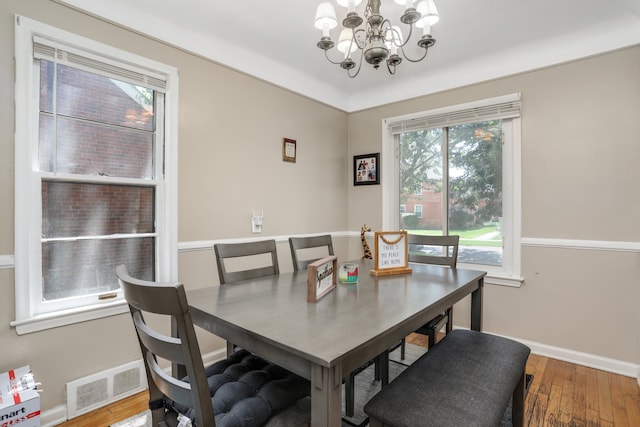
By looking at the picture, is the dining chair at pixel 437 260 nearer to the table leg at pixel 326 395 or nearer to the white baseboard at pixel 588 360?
the white baseboard at pixel 588 360

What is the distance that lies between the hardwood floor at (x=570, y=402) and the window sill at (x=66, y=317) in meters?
0.54

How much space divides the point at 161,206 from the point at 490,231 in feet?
8.97

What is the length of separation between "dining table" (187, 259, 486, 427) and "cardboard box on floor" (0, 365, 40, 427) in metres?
0.94

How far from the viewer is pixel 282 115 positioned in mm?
2996

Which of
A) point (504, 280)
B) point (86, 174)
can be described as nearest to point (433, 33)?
point (504, 280)

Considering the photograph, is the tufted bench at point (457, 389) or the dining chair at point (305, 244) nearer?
the tufted bench at point (457, 389)

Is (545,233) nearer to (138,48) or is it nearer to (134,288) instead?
(134,288)

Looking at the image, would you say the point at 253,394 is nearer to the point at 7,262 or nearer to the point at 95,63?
the point at 7,262

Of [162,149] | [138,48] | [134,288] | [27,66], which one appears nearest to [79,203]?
[162,149]

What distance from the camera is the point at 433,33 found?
2434mm

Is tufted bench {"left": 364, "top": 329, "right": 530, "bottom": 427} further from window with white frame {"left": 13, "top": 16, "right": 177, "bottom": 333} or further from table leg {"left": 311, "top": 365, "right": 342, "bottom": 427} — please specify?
window with white frame {"left": 13, "top": 16, "right": 177, "bottom": 333}

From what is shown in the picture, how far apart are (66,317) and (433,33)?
120 inches

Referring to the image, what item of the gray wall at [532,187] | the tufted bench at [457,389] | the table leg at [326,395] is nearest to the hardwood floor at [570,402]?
the gray wall at [532,187]

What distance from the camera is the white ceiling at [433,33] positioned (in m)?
2.06
